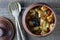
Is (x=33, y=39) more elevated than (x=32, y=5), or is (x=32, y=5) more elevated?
(x=32, y=5)

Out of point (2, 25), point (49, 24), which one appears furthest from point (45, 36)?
point (2, 25)

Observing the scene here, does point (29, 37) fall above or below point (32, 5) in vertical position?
below

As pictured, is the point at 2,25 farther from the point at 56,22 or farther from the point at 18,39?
the point at 56,22

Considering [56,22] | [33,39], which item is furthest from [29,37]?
[56,22]

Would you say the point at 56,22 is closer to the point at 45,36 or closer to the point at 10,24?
the point at 45,36

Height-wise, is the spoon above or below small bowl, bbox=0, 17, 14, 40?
above

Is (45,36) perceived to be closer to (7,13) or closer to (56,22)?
(56,22)

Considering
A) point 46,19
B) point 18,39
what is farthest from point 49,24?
point 18,39

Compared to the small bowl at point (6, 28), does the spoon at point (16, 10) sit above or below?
above

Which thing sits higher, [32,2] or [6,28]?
[32,2]
